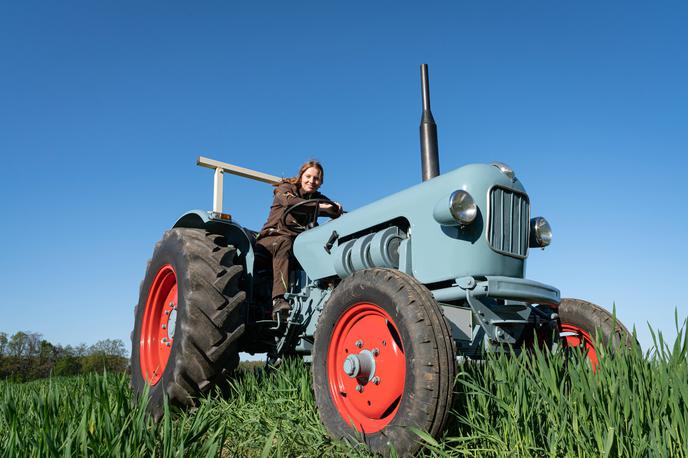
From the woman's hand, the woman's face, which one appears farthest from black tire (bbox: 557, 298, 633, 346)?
the woman's face

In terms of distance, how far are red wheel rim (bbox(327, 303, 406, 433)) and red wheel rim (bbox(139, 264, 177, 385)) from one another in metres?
1.94

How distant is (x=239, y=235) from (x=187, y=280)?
813 mm

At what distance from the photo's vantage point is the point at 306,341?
13.2 ft

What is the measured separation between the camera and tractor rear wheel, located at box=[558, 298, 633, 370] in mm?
3762

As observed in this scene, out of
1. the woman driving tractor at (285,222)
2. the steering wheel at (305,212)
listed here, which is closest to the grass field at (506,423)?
the woman driving tractor at (285,222)

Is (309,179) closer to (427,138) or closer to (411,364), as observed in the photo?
(427,138)

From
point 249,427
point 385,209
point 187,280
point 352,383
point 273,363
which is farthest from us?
point 273,363

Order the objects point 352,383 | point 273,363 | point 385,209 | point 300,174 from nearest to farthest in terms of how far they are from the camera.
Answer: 1. point 352,383
2. point 385,209
3. point 273,363
4. point 300,174

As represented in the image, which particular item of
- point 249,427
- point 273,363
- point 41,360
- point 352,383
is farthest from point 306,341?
point 41,360

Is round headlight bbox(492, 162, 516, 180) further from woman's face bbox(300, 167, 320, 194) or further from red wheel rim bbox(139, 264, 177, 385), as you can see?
red wheel rim bbox(139, 264, 177, 385)

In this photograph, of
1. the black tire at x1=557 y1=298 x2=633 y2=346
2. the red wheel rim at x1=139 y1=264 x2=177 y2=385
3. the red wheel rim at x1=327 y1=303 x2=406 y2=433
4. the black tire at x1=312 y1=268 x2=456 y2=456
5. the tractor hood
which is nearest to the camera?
the black tire at x1=312 y1=268 x2=456 y2=456

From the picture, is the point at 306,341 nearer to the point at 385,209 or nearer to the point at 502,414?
the point at 385,209

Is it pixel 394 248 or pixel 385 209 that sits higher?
pixel 385 209

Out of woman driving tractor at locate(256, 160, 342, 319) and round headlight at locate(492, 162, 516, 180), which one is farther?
woman driving tractor at locate(256, 160, 342, 319)
